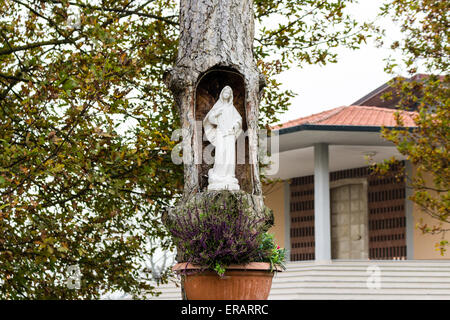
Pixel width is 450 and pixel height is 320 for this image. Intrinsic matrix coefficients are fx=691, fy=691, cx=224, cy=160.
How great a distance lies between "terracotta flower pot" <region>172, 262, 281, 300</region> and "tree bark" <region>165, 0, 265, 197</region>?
1392 millimetres

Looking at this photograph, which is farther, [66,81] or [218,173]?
[218,173]

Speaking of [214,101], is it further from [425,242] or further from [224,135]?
[425,242]

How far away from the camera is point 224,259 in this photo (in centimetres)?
567

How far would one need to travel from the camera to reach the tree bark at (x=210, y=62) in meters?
7.11

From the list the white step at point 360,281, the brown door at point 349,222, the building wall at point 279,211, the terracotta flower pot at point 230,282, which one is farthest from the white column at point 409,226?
the terracotta flower pot at point 230,282

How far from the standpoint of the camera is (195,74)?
7.11m

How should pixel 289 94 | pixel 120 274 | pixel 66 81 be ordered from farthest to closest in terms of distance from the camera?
1. pixel 289 94
2. pixel 120 274
3. pixel 66 81

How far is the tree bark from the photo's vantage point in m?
7.11

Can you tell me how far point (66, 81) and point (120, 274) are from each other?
10.8 feet

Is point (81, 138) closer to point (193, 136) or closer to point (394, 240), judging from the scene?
point (193, 136)

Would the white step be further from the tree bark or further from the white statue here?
the tree bark

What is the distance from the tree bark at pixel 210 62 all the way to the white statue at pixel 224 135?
148 millimetres

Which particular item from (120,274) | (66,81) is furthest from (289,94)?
(66,81)

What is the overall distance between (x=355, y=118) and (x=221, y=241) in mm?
11084
